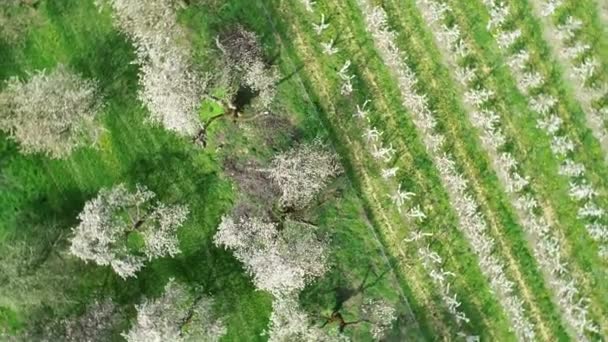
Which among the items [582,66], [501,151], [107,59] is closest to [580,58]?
[582,66]

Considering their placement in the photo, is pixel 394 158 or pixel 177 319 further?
pixel 394 158

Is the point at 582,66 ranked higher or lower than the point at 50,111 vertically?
lower

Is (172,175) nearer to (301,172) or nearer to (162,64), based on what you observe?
(162,64)

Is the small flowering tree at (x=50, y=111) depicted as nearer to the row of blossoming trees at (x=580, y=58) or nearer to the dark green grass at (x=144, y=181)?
the dark green grass at (x=144, y=181)

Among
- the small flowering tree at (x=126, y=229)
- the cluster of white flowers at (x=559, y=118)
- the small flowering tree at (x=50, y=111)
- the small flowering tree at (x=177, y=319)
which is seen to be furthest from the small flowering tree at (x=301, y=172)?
the cluster of white flowers at (x=559, y=118)

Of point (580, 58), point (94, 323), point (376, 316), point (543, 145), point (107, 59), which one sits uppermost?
point (107, 59)

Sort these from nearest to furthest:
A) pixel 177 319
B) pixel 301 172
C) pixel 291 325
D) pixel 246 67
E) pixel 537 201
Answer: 1. pixel 177 319
2. pixel 291 325
3. pixel 301 172
4. pixel 246 67
5. pixel 537 201
